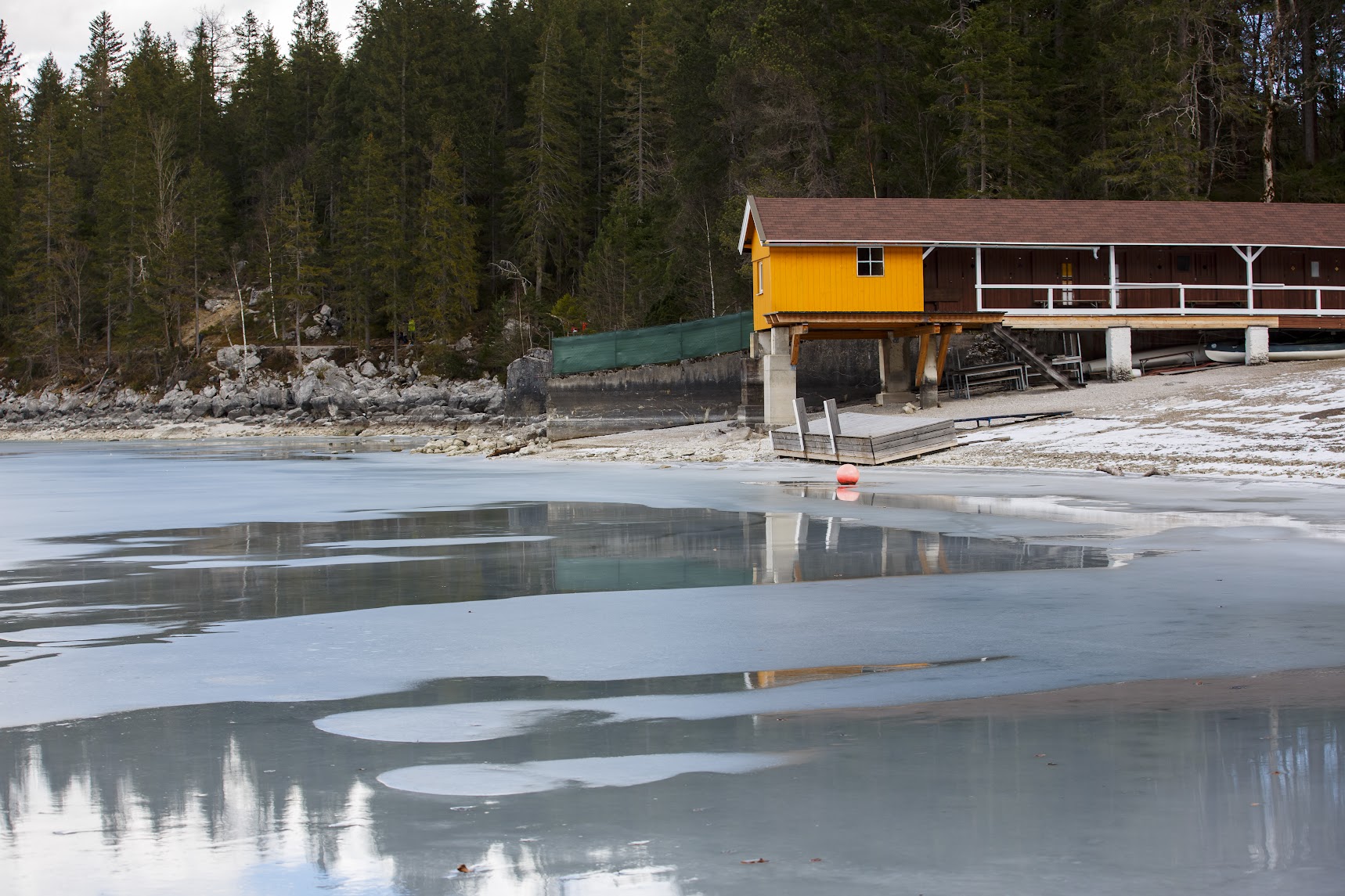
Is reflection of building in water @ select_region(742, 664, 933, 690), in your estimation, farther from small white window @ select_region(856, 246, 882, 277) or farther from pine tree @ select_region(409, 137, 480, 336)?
pine tree @ select_region(409, 137, 480, 336)

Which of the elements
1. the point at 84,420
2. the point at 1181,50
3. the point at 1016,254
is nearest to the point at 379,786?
the point at 1016,254

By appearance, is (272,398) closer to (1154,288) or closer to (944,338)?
(944,338)

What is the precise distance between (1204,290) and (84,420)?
60922mm

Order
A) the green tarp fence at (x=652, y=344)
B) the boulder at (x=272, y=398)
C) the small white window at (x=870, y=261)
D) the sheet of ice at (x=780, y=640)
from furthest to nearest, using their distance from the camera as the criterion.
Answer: the boulder at (x=272, y=398) < the green tarp fence at (x=652, y=344) < the small white window at (x=870, y=261) < the sheet of ice at (x=780, y=640)

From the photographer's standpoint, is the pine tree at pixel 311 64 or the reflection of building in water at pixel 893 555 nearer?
the reflection of building in water at pixel 893 555

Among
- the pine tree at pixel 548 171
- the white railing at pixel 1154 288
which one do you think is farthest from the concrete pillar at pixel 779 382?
the pine tree at pixel 548 171

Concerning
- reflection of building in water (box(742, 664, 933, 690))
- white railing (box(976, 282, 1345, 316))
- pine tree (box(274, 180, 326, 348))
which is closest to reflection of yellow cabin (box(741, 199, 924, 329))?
white railing (box(976, 282, 1345, 316))

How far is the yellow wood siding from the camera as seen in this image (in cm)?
3312

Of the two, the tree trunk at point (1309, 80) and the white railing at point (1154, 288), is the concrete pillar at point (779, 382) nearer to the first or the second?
the white railing at point (1154, 288)

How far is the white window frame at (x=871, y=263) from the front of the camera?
33688mm

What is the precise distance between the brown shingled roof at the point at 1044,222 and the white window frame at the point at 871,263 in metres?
0.46

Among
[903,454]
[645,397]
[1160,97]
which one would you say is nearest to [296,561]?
[903,454]

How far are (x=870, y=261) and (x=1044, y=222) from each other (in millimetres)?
5738

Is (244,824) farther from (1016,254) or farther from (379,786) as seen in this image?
(1016,254)
